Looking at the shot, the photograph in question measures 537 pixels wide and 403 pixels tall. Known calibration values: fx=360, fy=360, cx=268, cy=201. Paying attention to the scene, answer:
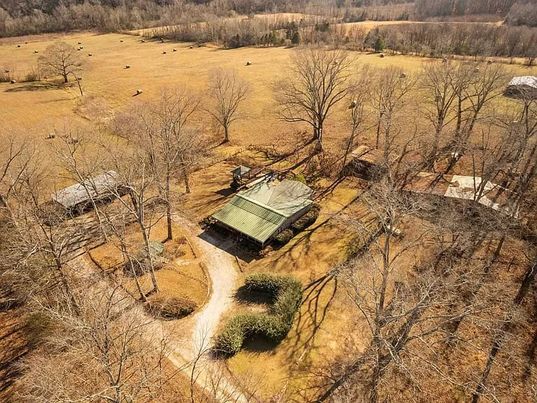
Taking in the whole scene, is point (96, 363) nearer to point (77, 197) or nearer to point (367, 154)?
point (77, 197)

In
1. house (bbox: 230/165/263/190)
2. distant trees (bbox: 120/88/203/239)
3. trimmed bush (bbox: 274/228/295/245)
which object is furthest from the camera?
house (bbox: 230/165/263/190)

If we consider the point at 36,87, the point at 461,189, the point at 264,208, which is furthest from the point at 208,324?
the point at 36,87

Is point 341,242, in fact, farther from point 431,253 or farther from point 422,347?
point 422,347

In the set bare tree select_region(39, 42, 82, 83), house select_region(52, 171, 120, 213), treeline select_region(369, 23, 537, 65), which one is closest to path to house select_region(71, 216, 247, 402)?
house select_region(52, 171, 120, 213)

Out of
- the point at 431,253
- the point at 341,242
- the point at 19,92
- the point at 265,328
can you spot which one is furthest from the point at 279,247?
the point at 19,92

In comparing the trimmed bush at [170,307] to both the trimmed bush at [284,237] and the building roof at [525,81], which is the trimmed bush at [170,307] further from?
the building roof at [525,81]

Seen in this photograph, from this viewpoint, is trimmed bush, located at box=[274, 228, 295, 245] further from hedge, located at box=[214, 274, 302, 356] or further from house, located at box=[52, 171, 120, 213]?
house, located at box=[52, 171, 120, 213]

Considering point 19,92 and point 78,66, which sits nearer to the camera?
point 19,92
